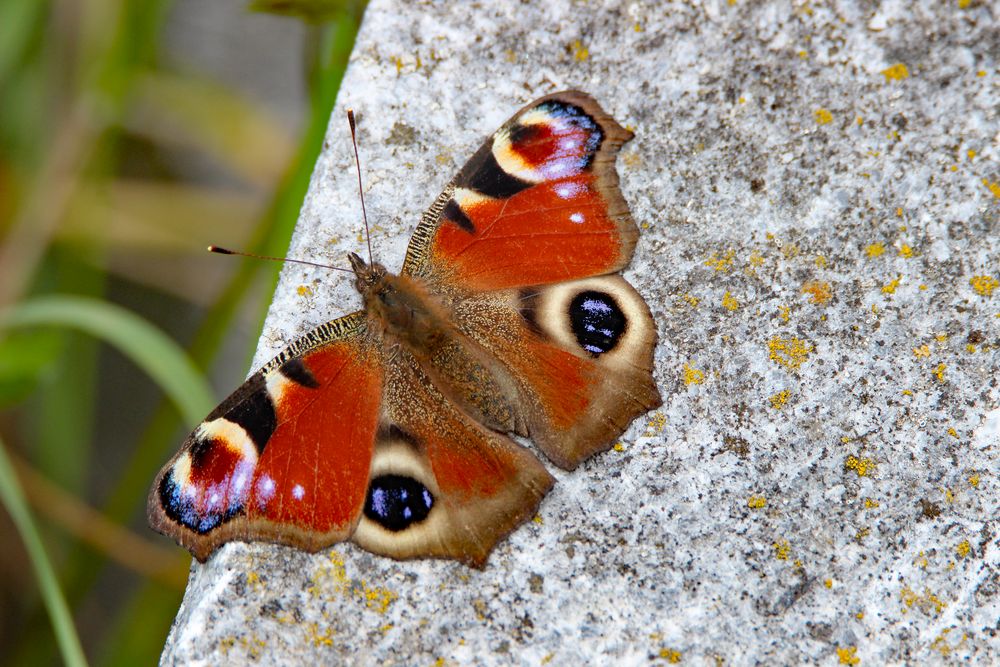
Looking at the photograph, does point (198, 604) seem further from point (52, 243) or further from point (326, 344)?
point (52, 243)

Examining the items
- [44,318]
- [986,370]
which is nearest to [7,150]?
[44,318]

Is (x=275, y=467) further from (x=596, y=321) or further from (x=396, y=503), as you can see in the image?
→ (x=596, y=321)

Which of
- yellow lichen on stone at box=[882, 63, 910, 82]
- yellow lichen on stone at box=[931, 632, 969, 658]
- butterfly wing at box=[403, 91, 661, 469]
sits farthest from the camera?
yellow lichen on stone at box=[882, 63, 910, 82]

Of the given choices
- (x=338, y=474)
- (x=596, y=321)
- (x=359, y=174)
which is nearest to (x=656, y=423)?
(x=596, y=321)

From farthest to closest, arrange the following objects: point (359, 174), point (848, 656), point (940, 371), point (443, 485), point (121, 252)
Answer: point (121, 252) < point (359, 174) < point (940, 371) < point (443, 485) < point (848, 656)

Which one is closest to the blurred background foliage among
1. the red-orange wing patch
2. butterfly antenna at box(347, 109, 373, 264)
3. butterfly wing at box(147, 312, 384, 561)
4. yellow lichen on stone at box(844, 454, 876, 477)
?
butterfly antenna at box(347, 109, 373, 264)

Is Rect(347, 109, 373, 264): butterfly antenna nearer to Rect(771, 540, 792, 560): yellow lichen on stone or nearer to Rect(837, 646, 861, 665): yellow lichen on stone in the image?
Rect(771, 540, 792, 560): yellow lichen on stone
